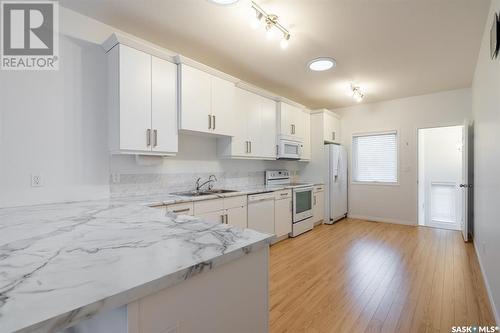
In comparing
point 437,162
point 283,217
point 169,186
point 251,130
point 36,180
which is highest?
point 251,130

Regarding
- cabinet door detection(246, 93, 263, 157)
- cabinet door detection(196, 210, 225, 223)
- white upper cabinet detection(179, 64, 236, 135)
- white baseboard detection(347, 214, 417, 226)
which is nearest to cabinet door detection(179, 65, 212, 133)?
white upper cabinet detection(179, 64, 236, 135)

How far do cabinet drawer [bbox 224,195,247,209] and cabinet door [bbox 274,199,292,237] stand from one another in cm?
73

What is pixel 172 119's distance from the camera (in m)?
2.70

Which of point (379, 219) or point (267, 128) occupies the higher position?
point (267, 128)

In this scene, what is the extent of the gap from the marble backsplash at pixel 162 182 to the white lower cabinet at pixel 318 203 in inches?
61.7

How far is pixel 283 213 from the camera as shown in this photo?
3.88 m

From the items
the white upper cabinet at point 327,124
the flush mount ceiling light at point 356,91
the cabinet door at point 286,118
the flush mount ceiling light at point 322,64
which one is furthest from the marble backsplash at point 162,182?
the flush mount ceiling light at point 356,91

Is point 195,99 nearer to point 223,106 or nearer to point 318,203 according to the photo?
point 223,106

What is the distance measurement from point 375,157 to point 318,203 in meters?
1.70

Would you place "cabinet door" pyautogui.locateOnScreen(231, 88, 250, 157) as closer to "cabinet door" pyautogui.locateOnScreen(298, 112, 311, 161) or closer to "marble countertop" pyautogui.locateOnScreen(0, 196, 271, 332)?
"cabinet door" pyautogui.locateOnScreen(298, 112, 311, 161)

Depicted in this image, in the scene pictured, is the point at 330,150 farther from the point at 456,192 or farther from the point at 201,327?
the point at 201,327

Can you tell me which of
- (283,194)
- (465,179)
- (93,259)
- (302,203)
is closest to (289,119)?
(283,194)

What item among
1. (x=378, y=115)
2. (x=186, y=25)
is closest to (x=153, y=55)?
(x=186, y=25)

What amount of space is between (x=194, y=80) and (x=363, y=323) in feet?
9.23
